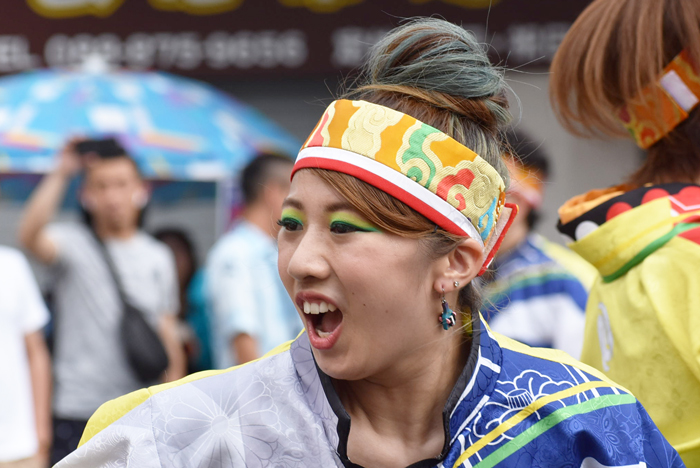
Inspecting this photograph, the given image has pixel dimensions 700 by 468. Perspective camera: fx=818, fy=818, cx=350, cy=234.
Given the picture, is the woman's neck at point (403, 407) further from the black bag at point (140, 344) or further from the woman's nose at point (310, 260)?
the black bag at point (140, 344)

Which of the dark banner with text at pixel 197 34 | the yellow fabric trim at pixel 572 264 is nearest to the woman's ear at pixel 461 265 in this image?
the yellow fabric trim at pixel 572 264

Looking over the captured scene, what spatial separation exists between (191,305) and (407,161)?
4341mm

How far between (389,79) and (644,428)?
0.99 metres

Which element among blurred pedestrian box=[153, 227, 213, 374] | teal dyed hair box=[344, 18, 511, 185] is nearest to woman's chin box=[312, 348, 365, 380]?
teal dyed hair box=[344, 18, 511, 185]

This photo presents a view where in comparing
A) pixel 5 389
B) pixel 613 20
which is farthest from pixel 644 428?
pixel 5 389

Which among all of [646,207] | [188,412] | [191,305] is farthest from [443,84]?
[191,305]

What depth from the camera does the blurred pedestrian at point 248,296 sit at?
14.5 ft

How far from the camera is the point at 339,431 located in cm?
169

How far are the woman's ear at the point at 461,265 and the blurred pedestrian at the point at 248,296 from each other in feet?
8.71

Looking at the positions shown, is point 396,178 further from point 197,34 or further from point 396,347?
point 197,34

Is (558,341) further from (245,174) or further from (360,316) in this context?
(360,316)

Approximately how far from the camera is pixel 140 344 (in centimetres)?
427

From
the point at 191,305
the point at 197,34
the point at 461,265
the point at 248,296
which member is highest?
the point at 461,265

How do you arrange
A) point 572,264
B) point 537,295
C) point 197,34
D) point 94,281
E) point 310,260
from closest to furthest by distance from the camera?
point 310,260
point 537,295
point 94,281
point 572,264
point 197,34
